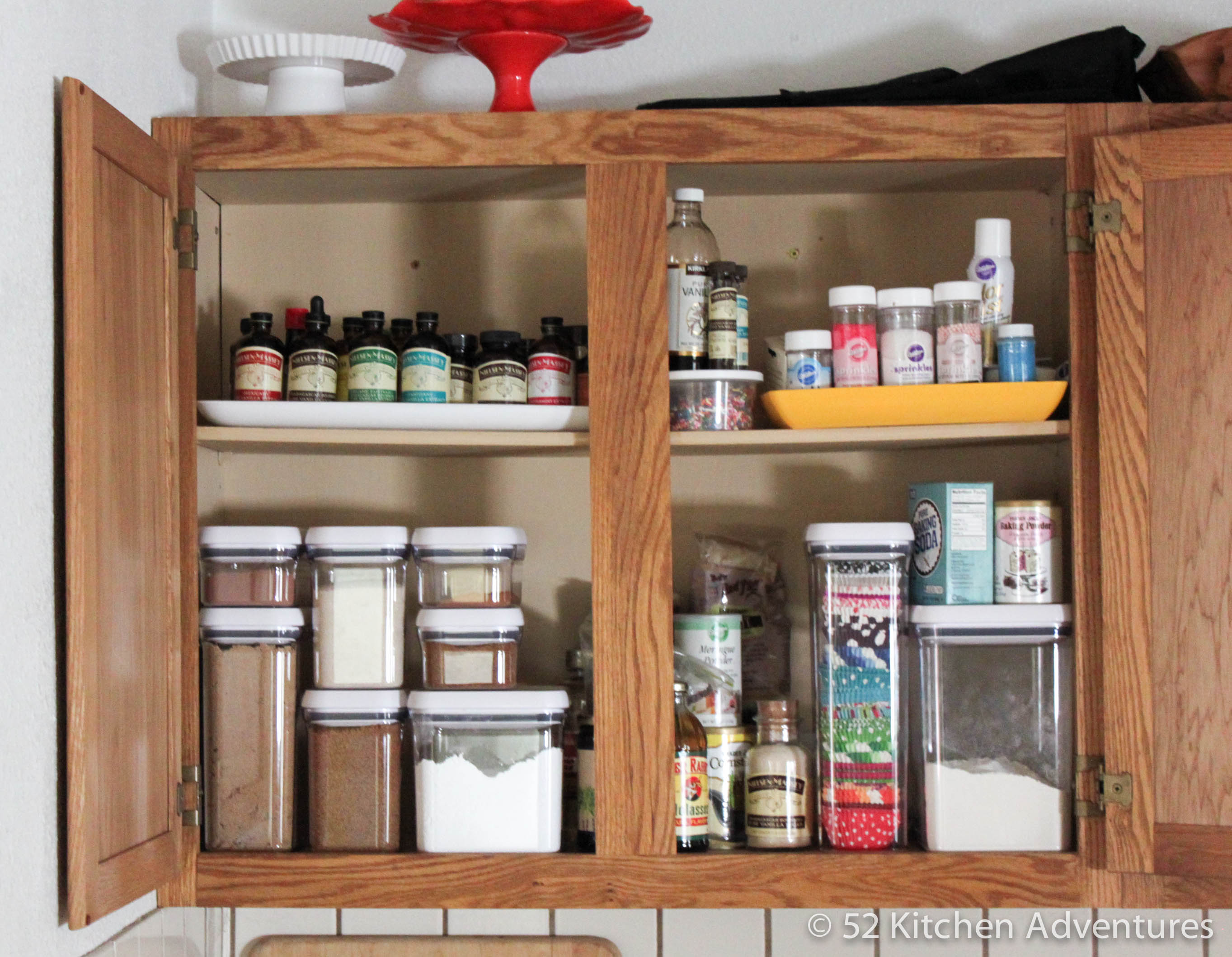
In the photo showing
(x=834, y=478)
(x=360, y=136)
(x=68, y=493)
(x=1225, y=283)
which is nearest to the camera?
(x=68, y=493)

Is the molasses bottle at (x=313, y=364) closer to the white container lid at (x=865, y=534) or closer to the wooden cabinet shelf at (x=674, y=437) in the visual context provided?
the wooden cabinet shelf at (x=674, y=437)

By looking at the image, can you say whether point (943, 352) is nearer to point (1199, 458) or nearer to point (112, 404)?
point (1199, 458)

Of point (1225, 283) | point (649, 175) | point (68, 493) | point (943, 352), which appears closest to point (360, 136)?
point (649, 175)

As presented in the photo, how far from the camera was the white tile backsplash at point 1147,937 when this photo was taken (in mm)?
1774

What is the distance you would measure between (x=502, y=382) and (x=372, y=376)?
166mm

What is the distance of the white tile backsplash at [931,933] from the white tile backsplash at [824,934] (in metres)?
0.02

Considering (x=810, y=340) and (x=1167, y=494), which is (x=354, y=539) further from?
(x=1167, y=494)

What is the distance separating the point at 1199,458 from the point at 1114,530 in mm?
125

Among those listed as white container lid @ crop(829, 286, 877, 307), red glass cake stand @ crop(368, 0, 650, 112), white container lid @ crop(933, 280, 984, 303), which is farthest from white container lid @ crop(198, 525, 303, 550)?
white container lid @ crop(933, 280, 984, 303)

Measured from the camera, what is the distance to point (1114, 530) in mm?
1452

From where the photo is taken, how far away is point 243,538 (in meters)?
1.55

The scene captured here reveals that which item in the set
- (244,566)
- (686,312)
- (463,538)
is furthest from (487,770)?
(686,312)

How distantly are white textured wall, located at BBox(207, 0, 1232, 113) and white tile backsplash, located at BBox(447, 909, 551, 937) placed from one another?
3.94ft

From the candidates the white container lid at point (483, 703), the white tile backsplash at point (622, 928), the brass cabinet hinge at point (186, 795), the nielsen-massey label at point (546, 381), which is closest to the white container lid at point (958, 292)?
the nielsen-massey label at point (546, 381)
